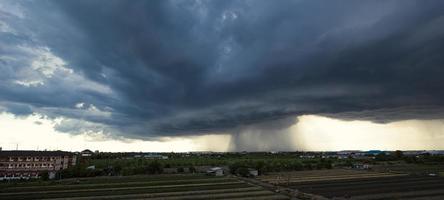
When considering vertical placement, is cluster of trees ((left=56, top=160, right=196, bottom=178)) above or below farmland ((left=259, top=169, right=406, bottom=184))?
above

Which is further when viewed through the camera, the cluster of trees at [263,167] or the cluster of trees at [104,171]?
the cluster of trees at [263,167]

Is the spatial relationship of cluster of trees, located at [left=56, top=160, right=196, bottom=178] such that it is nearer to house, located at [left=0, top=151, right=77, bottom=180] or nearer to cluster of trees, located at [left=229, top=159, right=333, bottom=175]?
house, located at [left=0, top=151, right=77, bottom=180]

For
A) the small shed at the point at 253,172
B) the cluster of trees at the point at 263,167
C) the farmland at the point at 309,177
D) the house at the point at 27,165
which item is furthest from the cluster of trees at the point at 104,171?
the farmland at the point at 309,177

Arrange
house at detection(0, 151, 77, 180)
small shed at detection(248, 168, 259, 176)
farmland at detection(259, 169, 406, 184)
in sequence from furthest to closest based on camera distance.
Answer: small shed at detection(248, 168, 259, 176) → house at detection(0, 151, 77, 180) → farmland at detection(259, 169, 406, 184)

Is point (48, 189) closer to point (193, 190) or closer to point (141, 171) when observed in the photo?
point (193, 190)

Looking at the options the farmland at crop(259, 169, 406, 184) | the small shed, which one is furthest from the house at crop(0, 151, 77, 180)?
the farmland at crop(259, 169, 406, 184)

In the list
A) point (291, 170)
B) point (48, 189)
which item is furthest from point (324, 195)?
point (291, 170)

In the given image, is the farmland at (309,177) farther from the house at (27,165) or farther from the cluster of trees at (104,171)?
the house at (27,165)

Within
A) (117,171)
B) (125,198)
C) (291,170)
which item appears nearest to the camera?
(125,198)

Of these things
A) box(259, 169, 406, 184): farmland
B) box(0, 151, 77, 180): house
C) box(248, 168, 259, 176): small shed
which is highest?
box(0, 151, 77, 180): house
